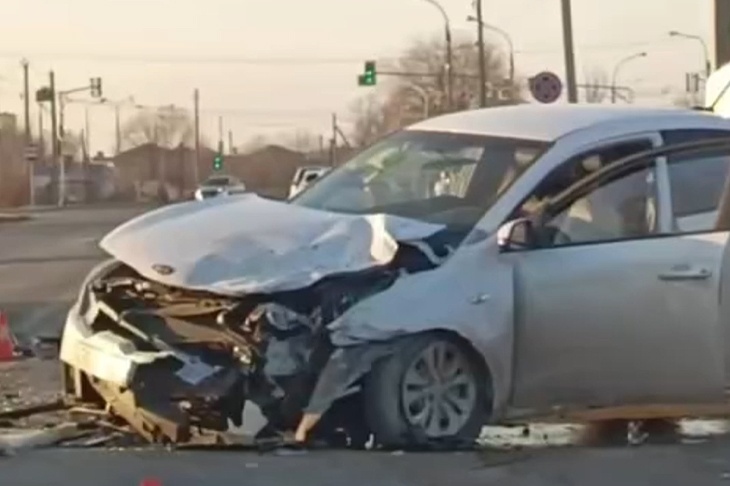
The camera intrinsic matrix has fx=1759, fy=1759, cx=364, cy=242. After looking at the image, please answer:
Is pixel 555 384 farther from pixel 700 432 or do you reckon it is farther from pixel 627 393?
pixel 700 432

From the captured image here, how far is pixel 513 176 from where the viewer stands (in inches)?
334

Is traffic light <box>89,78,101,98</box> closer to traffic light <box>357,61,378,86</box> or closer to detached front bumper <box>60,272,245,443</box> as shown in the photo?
traffic light <box>357,61,378,86</box>

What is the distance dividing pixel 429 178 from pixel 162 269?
156 cm

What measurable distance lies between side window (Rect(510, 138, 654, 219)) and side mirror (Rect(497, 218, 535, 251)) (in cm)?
13

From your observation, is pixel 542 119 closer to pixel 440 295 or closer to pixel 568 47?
pixel 440 295

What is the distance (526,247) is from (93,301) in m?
2.11

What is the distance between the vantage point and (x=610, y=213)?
28.0ft

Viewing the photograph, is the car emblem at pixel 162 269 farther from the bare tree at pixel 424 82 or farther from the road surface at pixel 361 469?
the bare tree at pixel 424 82

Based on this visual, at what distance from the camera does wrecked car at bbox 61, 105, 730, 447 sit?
778 cm

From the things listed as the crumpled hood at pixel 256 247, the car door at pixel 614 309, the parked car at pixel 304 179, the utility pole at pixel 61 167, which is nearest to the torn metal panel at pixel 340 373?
the crumpled hood at pixel 256 247

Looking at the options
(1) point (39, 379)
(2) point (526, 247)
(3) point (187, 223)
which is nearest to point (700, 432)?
(2) point (526, 247)

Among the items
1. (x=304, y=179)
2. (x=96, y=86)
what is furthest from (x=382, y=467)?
(x=96, y=86)

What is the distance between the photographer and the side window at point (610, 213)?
8391 mm

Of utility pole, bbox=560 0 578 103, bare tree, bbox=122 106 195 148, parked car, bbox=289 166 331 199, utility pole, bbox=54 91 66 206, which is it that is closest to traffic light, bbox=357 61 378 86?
parked car, bbox=289 166 331 199
